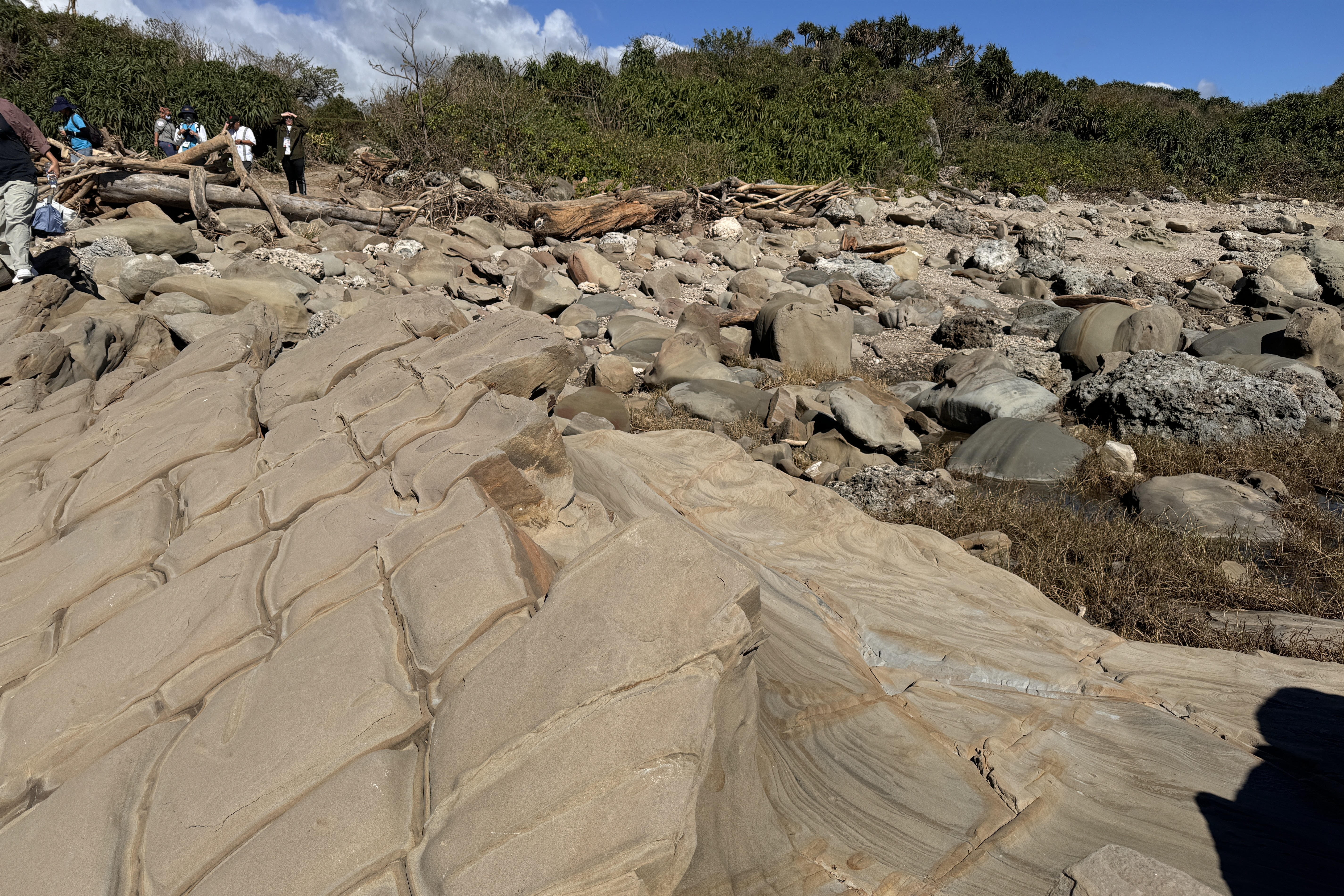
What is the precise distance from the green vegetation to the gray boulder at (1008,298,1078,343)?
5.92 metres

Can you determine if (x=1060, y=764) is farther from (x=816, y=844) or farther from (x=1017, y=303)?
(x=1017, y=303)

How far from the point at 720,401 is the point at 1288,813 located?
14.5 feet

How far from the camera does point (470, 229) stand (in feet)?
32.1

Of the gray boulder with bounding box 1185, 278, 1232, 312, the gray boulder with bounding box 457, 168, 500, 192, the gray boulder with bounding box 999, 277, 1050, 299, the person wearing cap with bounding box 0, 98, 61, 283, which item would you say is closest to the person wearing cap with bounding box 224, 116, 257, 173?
the gray boulder with bounding box 457, 168, 500, 192

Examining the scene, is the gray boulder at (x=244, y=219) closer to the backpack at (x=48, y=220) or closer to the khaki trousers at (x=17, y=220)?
the backpack at (x=48, y=220)

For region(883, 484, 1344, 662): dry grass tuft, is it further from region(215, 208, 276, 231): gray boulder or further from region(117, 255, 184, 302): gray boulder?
region(215, 208, 276, 231): gray boulder

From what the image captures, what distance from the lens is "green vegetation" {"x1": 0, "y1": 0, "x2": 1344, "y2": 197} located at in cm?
1253

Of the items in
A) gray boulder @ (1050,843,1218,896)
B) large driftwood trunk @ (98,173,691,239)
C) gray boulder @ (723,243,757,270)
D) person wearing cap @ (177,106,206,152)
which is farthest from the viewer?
person wearing cap @ (177,106,206,152)

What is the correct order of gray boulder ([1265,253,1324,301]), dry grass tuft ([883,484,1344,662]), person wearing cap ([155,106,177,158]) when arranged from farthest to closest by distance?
person wearing cap ([155,106,177,158])
gray boulder ([1265,253,1324,301])
dry grass tuft ([883,484,1344,662])

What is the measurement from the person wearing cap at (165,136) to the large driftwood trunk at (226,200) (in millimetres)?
3071

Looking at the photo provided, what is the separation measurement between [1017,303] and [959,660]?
25.4 feet

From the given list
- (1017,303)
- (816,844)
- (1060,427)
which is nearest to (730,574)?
(816,844)

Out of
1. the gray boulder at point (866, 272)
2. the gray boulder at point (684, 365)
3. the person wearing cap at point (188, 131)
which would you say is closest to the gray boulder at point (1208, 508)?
the gray boulder at point (684, 365)

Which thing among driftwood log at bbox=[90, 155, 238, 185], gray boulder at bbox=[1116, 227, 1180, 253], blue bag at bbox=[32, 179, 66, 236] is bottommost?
blue bag at bbox=[32, 179, 66, 236]
